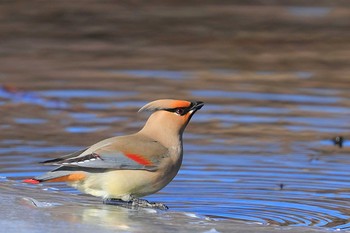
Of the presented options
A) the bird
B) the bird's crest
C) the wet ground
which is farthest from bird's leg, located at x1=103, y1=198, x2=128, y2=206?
the bird's crest

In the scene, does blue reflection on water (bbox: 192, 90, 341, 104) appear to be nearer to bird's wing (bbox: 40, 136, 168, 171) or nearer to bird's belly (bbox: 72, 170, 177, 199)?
bird's wing (bbox: 40, 136, 168, 171)

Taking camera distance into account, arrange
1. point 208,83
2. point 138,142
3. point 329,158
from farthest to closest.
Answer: point 208,83, point 329,158, point 138,142

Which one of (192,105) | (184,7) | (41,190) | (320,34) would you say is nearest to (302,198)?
(192,105)

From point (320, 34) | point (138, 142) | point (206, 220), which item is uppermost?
point (320, 34)

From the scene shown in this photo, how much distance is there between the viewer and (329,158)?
328 inches

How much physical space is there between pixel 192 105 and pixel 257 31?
9.05 m

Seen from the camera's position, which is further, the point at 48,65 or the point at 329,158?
the point at 48,65

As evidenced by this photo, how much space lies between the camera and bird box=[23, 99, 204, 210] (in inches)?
233

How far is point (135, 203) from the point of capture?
6195 mm

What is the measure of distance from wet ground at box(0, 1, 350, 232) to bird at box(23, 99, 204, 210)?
0.14 metres

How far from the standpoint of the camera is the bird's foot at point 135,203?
6.13 m

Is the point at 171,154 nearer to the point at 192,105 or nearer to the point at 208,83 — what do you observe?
the point at 192,105

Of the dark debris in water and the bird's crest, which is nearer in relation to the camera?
the bird's crest

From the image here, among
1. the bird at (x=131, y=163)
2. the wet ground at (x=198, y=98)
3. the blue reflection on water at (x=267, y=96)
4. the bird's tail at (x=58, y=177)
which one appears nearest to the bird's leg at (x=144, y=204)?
the bird at (x=131, y=163)
